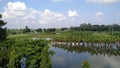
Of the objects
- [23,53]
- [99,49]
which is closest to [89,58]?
[99,49]

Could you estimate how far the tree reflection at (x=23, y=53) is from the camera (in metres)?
23.2

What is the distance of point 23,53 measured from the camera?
2447 cm

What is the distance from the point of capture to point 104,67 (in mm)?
34562

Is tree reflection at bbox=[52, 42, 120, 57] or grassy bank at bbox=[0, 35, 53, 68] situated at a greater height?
grassy bank at bbox=[0, 35, 53, 68]

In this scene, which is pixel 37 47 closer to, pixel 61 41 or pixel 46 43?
pixel 46 43

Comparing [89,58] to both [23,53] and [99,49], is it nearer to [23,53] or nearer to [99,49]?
[99,49]

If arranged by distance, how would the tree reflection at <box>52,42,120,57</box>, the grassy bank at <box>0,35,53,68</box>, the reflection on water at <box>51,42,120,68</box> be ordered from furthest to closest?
the tree reflection at <box>52,42,120,57</box>, the reflection on water at <box>51,42,120,68</box>, the grassy bank at <box>0,35,53,68</box>

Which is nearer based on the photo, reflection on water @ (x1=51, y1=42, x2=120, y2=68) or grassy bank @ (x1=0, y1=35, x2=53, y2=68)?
grassy bank @ (x1=0, y1=35, x2=53, y2=68)

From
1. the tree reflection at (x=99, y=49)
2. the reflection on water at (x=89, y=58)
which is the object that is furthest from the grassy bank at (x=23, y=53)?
the tree reflection at (x=99, y=49)

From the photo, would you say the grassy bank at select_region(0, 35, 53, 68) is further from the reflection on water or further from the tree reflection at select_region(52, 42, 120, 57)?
the tree reflection at select_region(52, 42, 120, 57)

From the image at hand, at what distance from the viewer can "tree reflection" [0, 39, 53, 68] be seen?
76.2 ft

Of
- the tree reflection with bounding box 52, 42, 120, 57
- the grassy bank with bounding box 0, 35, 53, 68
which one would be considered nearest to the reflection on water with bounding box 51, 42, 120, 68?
the tree reflection with bounding box 52, 42, 120, 57

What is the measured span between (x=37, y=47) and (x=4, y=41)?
4152 millimetres

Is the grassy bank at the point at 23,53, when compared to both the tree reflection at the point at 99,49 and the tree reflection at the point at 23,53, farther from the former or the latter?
the tree reflection at the point at 99,49
